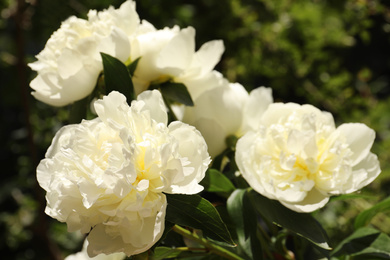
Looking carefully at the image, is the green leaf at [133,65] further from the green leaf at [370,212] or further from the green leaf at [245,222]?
the green leaf at [370,212]

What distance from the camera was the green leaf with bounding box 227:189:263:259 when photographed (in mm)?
382

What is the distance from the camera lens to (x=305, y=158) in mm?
378

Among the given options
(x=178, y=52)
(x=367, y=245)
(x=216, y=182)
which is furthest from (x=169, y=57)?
(x=367, y=245)

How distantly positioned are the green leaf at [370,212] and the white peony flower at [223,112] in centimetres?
14

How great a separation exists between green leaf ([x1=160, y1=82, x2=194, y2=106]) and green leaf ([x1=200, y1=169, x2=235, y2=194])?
2.8 inches

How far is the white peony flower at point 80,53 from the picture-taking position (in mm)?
402

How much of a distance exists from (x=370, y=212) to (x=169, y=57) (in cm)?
26

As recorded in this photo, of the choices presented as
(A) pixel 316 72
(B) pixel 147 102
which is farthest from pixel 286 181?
(A) pixel 316 72

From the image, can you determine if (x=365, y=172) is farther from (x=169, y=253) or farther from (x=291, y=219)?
(x=169, y=253)

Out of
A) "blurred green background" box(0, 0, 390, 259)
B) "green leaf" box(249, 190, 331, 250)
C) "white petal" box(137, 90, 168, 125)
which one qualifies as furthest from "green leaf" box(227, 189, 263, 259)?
"blurred green background" box(0, 0, 390, 259)

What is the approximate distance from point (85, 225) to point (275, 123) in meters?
0.19

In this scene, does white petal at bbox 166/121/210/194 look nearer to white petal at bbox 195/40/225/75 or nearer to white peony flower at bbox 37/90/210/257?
white peony flower at bbox 37/90/210/257

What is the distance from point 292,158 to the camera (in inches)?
14.5

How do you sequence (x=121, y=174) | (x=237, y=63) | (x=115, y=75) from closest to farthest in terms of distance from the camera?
(x=121, y=174) → (x=115, y=75) → (x=237, y=63)
